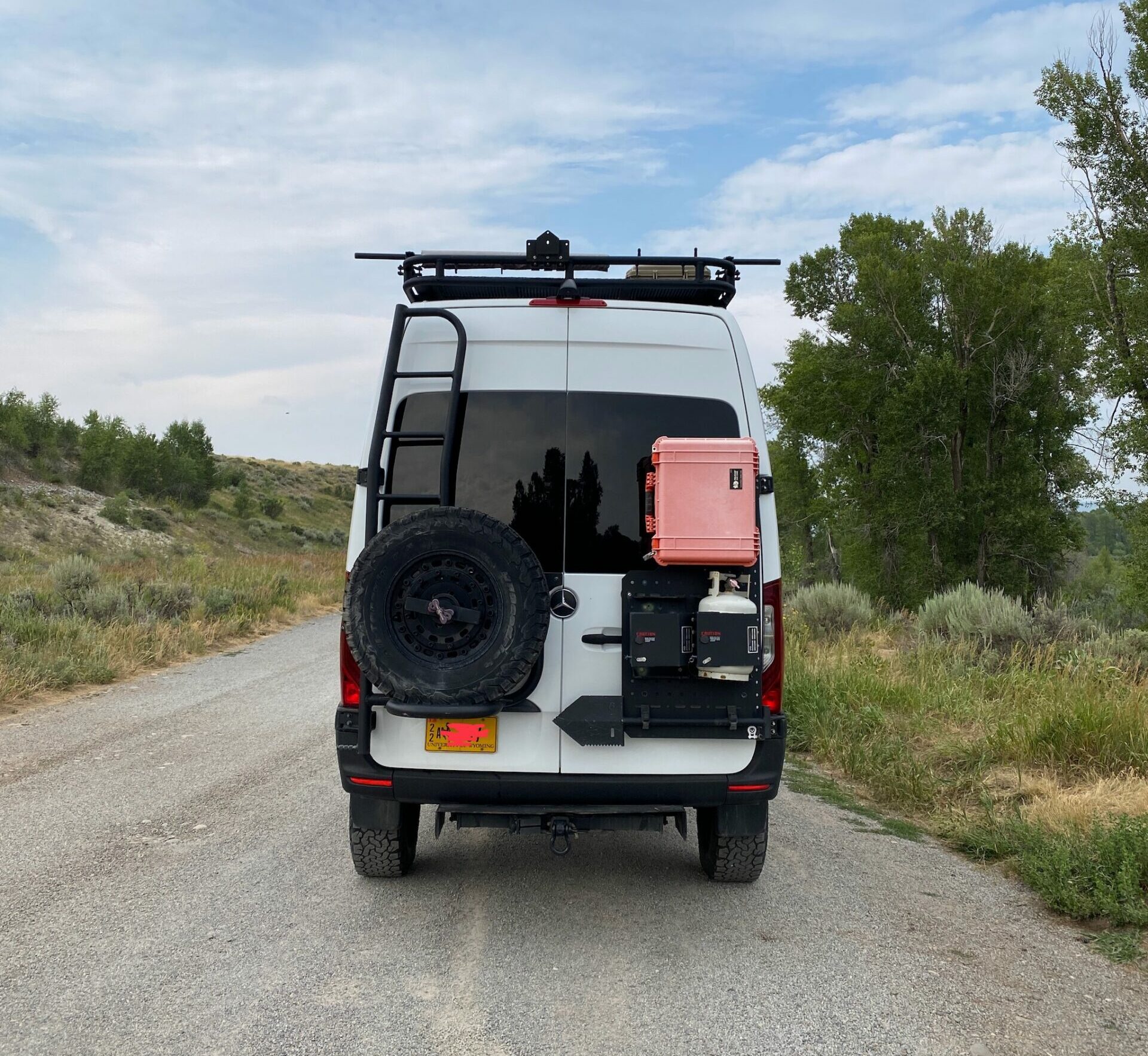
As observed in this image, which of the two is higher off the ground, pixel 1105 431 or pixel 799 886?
pixel 1105 431

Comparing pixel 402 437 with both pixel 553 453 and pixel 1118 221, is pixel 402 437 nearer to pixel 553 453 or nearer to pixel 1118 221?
pixel 553 453

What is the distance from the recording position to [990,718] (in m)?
8.02

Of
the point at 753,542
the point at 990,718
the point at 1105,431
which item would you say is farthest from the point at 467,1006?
the point at 1105,431

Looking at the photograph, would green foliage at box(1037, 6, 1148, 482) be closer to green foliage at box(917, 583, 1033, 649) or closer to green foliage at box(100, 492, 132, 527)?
green foliage at box(917, 583, 1033, 649)

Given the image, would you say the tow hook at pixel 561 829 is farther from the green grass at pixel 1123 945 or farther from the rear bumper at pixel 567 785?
the green grass at pixel 1123 945

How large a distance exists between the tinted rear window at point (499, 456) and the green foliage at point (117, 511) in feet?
127

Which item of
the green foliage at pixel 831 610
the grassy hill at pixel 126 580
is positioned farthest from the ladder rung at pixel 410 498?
the green foliage at pixel 831 610

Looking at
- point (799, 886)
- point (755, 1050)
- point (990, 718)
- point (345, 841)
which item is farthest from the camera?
point (990, 718)

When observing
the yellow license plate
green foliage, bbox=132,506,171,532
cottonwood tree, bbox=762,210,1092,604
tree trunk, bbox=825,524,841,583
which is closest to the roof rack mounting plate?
the yellow license plate

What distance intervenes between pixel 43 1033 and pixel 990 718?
22.3ft

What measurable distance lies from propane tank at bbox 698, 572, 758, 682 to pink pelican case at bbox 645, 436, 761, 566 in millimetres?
152

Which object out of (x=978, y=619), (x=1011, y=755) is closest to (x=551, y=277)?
(x=1011, y=755)

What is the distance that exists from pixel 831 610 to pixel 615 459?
1141 centimetres

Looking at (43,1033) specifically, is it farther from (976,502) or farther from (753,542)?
(976,502)
